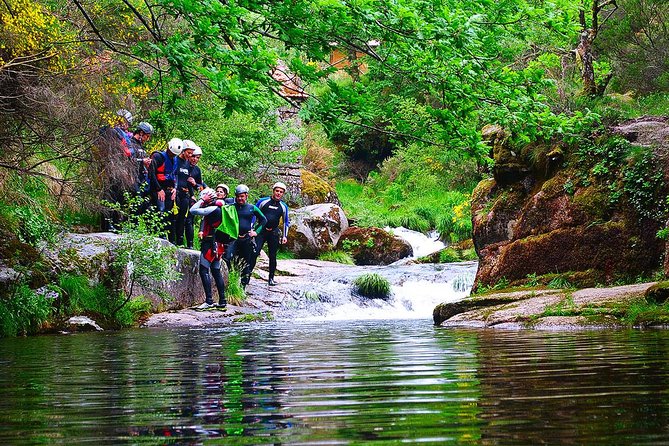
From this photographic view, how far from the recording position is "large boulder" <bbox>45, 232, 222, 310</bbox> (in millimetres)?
13859

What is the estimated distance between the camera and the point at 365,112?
7.87 meters

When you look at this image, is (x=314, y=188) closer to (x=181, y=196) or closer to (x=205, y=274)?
(x=181, y=196)

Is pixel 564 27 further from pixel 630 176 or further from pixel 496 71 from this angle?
pixel 630 176

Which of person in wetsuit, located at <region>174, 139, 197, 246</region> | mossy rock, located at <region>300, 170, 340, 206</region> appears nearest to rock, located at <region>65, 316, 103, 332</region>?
person in wetsuit, located at <region>174, 139, 197, 246</region>

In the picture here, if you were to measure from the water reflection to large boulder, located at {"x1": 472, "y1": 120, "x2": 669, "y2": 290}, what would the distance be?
5.27m

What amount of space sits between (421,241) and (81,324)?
18.1m

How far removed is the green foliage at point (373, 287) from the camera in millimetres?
18500

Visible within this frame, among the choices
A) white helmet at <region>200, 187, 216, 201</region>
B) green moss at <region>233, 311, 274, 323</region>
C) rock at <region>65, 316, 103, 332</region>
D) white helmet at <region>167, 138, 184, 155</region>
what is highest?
white helmet at <region>167, 138, 184, 155</region>

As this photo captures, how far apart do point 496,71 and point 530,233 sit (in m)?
5.61

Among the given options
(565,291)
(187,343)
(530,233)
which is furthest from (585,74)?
(187,343)

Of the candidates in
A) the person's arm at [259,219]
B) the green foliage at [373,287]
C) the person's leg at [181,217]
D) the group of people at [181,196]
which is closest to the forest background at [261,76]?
the group of people at [181,196]

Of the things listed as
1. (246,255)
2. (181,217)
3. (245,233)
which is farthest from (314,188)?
(181,217)

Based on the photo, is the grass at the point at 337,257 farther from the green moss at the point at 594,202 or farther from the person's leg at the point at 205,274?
the green moss at the point at 594,202

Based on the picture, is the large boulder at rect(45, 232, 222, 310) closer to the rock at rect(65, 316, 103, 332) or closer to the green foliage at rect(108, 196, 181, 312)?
the green foliage at rect(108, 196, 181, 312)
